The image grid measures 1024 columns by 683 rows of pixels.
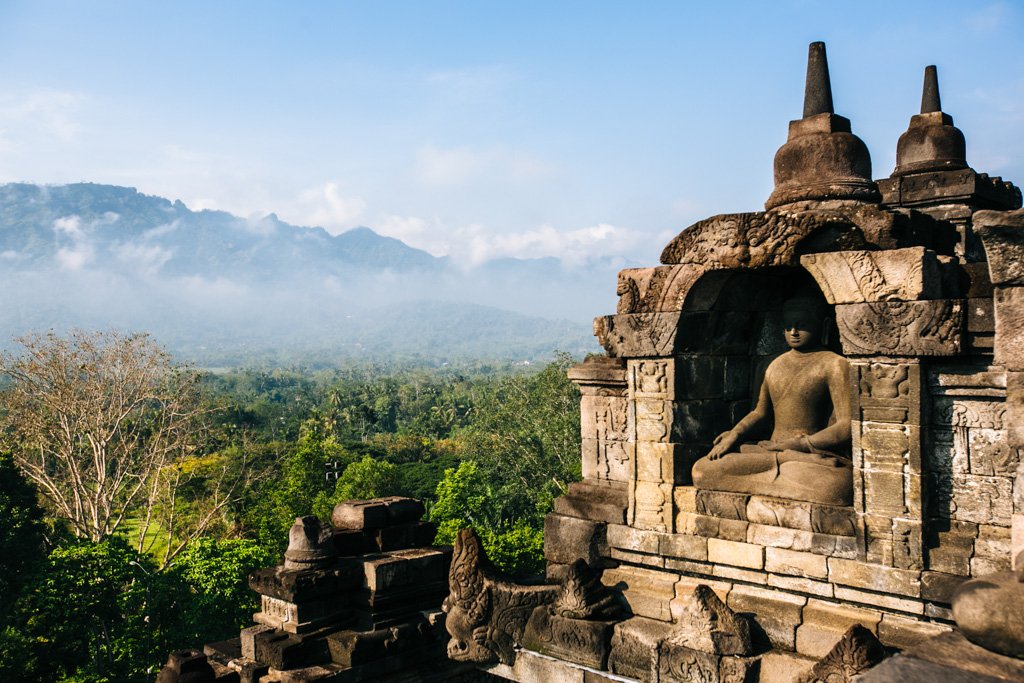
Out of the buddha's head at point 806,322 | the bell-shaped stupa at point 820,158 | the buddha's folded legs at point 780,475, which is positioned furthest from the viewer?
the bell-shaped stupa at point 820,158

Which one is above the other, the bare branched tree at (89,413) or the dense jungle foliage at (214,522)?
the bare branched tree at (89,413)

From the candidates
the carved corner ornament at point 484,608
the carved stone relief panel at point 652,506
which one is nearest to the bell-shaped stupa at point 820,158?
the carved stone relief panel at point 652,506

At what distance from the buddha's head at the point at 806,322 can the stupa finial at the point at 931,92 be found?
4.39 m

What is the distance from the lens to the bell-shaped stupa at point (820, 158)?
23.6ft

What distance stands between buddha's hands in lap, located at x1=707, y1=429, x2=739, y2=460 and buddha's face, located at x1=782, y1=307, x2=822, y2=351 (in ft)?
2.85

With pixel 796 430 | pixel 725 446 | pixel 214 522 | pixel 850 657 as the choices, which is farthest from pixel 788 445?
pixel 214 522

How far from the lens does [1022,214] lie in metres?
4.52

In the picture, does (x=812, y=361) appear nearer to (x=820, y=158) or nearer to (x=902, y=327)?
(x=902, y=327)

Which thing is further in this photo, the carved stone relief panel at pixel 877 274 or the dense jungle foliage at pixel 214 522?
the dense jungle foliage at pixel 214 522

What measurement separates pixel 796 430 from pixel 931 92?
5.32 metres

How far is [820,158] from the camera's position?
7387 millimetres

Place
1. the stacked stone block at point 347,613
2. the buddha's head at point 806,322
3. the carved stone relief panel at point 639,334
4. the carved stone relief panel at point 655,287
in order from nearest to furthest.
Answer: the buddha's head at point 806,322, the carved stone relief panel at point 655,287, the carved stone relief panel at point 639,334, the stacked stone block at point 347,613

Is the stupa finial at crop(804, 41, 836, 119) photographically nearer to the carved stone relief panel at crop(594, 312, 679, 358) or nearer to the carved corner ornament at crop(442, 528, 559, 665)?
the carved stone relief panel at crop(594, 312, 679, 358)

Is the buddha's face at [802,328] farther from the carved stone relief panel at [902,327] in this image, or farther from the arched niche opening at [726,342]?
the carved stone relief panel at [902,327]
